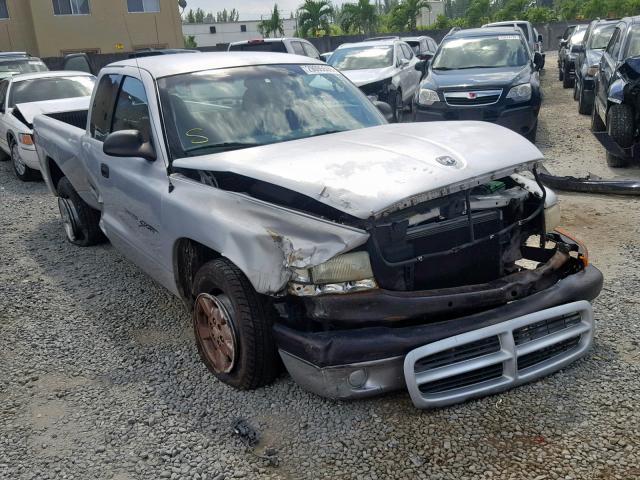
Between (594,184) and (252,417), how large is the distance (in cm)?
525

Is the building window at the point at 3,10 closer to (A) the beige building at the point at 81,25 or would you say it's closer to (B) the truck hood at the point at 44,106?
(A) the beige building at the point at 81,25

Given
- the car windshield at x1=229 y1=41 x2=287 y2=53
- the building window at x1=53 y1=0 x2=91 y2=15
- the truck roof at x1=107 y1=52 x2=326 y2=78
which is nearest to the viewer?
the truck roof at x1=107 y1=52 x2=326 y2=78

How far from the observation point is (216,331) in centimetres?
352

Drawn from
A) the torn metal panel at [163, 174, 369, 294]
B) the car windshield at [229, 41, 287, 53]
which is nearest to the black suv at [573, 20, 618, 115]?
the car windshield at [229, 41, 287, 53]

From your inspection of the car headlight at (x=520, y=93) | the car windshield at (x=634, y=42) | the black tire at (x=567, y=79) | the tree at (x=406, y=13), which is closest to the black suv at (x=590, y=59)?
the car windshield at (x=634, y=42)

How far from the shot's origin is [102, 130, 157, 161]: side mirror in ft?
12.7

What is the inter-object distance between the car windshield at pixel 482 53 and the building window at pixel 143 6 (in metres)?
27.9

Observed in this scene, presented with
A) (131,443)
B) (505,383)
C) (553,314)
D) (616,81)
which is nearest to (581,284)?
(553,314)

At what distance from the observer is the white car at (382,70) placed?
38.7ft

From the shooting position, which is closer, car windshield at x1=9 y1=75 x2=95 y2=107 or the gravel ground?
the gravel ground

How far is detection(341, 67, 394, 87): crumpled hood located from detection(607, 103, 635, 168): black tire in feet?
15.6

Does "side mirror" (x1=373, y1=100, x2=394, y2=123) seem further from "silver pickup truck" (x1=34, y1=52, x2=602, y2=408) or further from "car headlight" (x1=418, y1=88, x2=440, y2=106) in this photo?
"car headlight" (x1=418, y1=88, x2=440, y2=106)

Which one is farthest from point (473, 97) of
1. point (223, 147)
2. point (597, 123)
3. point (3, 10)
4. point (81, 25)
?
point (3, 10)

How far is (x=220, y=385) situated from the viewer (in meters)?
3.61
